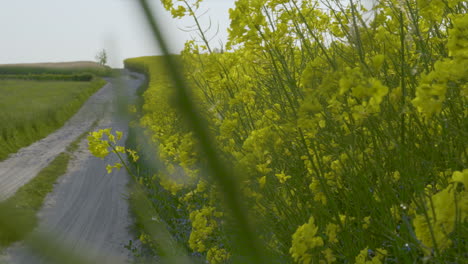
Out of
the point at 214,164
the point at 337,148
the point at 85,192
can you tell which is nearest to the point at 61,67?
the point at 214,164

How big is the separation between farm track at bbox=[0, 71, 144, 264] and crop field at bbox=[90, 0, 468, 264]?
0.06m

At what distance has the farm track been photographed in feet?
1.25

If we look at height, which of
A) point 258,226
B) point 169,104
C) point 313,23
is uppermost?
point 313,23

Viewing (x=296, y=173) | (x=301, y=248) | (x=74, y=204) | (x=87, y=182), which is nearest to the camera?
(x=301, y=248)

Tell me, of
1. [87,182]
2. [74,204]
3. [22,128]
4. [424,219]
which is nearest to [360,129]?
[424,219]

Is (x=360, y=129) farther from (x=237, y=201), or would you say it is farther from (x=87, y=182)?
(x=87, y=182)

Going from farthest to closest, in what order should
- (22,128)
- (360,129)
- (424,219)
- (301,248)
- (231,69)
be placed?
1. (231,69)
2. (360,129)
3. (301,248)
4. (424,219)
5. (22,128)

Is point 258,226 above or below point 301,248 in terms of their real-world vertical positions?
above

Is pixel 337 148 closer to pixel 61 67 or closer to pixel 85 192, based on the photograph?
pixel 61 67

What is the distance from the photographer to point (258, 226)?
377 millimetres

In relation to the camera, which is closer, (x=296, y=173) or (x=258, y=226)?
(x=258, y=226)

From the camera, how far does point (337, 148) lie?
231cm

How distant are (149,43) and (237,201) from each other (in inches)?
5.7

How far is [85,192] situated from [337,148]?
7955 millimetres
